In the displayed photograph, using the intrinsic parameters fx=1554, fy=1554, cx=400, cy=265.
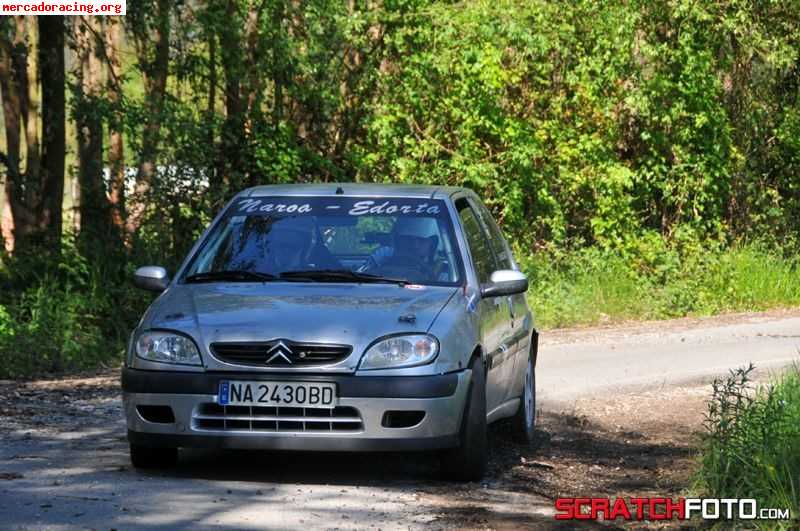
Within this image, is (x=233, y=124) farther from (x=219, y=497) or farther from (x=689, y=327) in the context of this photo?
(x=219, y=497)

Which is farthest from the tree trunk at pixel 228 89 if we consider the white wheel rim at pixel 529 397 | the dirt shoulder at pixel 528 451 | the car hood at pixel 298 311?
the car hood at pixel 298 311

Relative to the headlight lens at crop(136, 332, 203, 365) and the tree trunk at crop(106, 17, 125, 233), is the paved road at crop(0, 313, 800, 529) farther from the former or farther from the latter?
the tree trunk at crop(106, 17, 125, 233)

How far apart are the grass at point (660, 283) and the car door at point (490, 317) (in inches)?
343

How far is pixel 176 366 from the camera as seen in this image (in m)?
7.79

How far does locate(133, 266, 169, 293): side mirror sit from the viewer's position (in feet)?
28.5

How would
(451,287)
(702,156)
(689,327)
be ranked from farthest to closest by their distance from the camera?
1. (702,156)
2. (689,327)
3. (451,287)

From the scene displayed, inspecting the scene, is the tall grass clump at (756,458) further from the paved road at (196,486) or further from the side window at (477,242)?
the side window at (477,242)

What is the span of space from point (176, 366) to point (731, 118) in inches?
634

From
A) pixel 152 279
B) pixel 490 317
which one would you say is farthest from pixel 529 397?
pixel 152 279

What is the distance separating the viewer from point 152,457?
26.7ft

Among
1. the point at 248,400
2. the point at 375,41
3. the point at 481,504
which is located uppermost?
the point at 375,41

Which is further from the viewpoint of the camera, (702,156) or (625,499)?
(702,156)

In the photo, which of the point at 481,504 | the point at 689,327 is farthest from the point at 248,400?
the point at 689,327

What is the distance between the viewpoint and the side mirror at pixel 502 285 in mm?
8712
